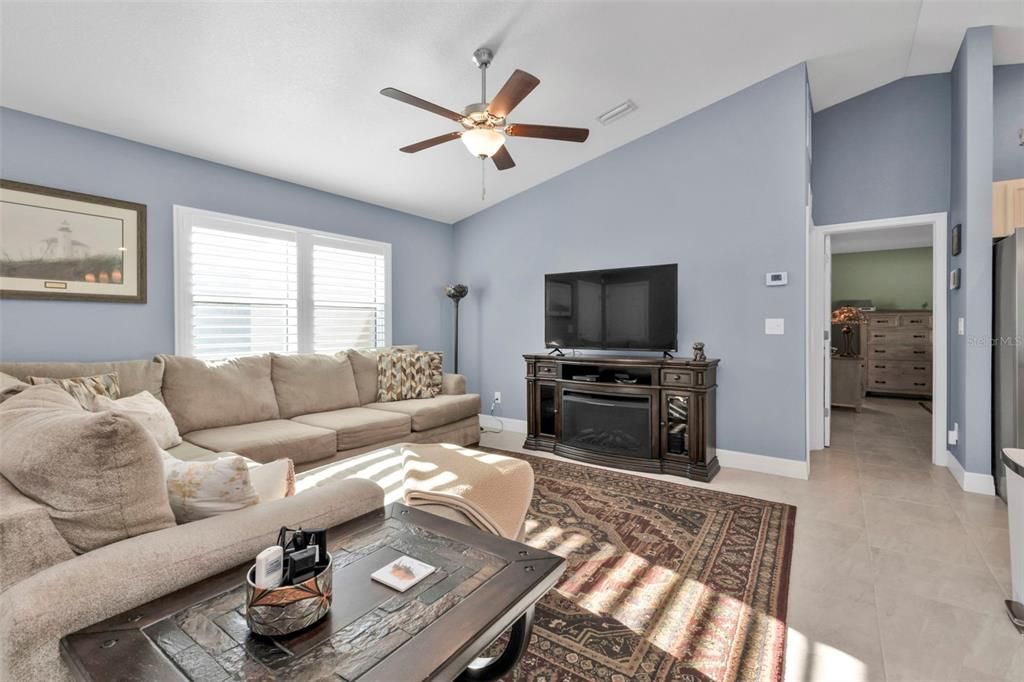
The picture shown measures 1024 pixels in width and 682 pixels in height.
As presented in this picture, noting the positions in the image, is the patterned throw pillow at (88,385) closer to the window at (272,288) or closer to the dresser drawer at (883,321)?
the window at (272,288)

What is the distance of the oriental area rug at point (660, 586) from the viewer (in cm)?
161

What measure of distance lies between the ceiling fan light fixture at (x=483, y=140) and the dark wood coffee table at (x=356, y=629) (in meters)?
2.17

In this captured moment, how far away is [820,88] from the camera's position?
13.0ft

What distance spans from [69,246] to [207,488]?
2840 mm

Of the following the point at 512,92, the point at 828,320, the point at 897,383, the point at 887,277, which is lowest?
the point at 897,383

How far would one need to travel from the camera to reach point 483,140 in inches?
103

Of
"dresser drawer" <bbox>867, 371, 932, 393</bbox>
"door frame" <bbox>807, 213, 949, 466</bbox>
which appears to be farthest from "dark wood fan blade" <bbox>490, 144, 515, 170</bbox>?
"dresser drawer" <bbox>867, 371, 932, 393</bbox>

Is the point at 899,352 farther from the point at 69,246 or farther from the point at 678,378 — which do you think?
the point at 69,246

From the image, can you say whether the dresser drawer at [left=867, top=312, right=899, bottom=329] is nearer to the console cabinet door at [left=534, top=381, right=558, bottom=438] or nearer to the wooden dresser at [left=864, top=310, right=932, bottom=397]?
the wooden dresser at [left=864, top=310, right=932, bottom=397]

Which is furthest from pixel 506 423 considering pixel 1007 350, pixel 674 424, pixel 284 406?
pixel 1007 350

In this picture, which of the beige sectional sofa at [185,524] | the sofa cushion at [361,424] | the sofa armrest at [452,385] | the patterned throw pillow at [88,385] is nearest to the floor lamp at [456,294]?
the sofa armrest at [452,385]

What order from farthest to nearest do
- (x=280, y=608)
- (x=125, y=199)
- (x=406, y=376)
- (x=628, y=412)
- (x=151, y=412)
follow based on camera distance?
(x=406, y=376)
(x=628, y=412)
(x=125, y=199)
(x=151, y=412)
(x=280, y=608)

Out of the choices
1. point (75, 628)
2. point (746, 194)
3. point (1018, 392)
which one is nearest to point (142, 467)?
point (75, 628)

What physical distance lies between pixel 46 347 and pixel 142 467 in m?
2.78
